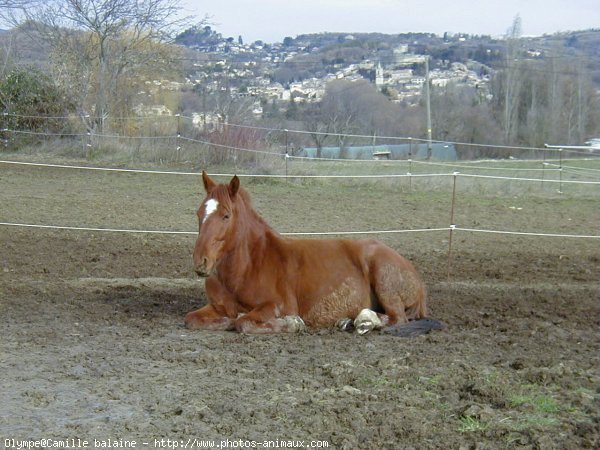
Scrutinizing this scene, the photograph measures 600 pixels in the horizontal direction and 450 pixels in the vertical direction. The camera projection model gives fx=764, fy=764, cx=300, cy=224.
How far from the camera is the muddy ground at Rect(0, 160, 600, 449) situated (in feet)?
14.5

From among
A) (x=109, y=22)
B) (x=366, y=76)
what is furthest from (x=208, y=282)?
(x=366, y=76)

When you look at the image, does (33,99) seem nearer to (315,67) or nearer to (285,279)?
(285,279)

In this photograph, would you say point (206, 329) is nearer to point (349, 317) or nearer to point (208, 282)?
point (208, 282)

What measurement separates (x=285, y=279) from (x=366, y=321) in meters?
0.83

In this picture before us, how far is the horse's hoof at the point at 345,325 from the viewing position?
22.9 feet

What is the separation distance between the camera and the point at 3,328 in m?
6.70

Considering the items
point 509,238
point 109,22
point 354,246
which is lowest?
point 509,238

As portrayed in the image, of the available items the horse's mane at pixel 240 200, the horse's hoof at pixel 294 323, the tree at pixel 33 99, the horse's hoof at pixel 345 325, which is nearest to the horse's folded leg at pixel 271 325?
the horse's hoof at pixel 294 323

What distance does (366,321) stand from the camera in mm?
6902

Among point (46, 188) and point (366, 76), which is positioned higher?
point (366, 76)

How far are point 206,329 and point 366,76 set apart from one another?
58.7 meters

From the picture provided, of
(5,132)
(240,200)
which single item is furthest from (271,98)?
(240,200)

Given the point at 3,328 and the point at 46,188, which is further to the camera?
the point at 46,188

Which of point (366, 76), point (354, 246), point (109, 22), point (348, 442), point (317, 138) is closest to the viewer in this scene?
point (348, 442)
